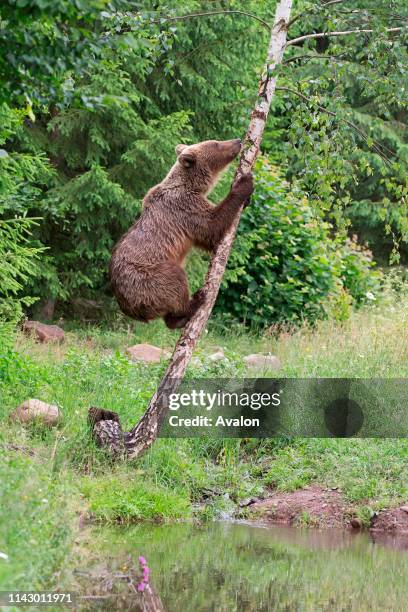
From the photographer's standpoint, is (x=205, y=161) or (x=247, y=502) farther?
(x=247, y=502)

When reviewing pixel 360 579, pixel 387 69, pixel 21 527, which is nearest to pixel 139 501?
pixel 360 579

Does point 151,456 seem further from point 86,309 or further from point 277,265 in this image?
point 277,265

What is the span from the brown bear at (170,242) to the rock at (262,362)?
2834mm

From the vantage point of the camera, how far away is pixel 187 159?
8.34 m

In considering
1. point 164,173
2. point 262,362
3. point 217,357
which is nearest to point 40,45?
point 217,357

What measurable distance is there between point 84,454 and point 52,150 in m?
6.30

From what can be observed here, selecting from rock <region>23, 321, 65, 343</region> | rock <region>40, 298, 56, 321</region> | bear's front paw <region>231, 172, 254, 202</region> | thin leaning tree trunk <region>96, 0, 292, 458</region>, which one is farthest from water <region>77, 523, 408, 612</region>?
rock <region>40, 298, 56, 321</region>

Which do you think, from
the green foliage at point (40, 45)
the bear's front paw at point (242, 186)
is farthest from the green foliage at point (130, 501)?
the green foliage at point (40, 45)

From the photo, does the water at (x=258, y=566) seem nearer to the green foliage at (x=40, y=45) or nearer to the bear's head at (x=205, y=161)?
the bear's head at (x=205, y=161)

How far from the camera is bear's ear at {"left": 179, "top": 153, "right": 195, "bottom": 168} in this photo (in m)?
8.33

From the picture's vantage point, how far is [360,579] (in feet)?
22.1
